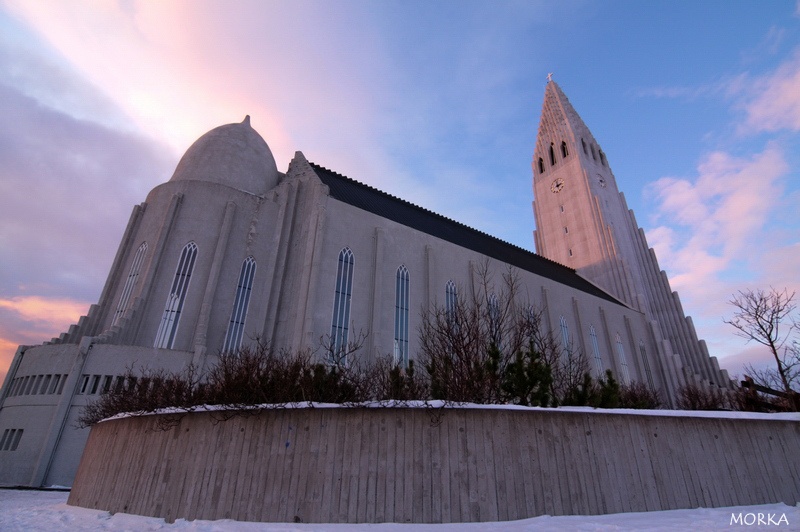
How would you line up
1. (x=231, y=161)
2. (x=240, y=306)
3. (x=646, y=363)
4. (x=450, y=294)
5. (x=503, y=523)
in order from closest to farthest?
1. (x=503, y=523)
2. (x=240, y=306)
3. (x=450, y=294)
4. (x=231, y=161)
5. (x=646, y=363)

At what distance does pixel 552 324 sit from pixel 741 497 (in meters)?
21.8

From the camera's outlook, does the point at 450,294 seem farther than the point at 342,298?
Yes

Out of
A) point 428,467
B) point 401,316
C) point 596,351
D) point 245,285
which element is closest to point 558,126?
point 596,351

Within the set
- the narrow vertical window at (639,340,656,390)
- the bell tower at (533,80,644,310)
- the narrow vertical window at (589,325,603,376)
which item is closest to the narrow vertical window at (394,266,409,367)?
the narrow vertical window at (589,325,603,376)

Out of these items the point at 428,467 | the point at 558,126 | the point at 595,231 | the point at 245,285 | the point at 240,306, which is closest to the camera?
the point at 428,467

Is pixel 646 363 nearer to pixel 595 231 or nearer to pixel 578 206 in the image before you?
pixel 595 231

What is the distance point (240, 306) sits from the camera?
2227 cm

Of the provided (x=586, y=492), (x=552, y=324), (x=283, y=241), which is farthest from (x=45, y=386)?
(x=552, y=324)

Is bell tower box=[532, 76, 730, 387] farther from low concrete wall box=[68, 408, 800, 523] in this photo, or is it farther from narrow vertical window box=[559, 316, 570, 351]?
low concrete wall box=[68, 408, 800, 523]

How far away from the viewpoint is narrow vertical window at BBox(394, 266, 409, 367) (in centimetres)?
2230

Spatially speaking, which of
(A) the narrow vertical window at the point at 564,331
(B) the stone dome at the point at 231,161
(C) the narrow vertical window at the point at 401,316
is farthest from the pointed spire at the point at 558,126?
(B) the stone dome at the point at 231,161

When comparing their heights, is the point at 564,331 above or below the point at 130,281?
above

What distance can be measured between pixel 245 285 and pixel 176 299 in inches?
134

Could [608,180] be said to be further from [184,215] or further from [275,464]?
[275,464]
